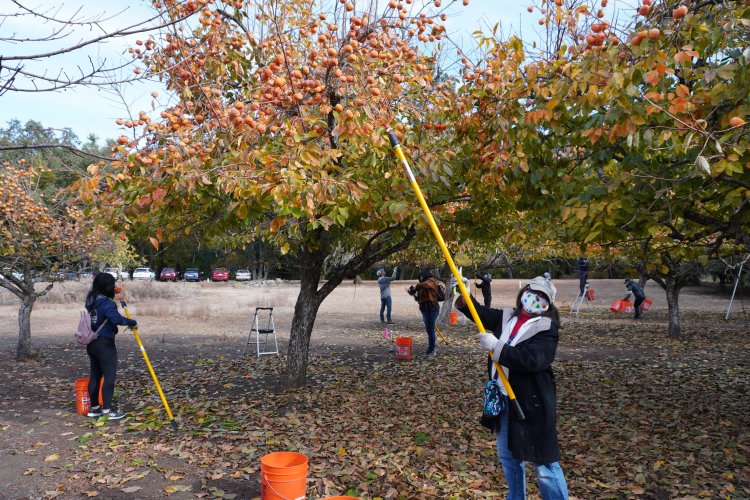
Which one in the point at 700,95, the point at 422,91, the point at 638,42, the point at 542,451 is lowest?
the point at 542,451

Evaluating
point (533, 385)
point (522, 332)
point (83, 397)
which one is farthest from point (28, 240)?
point (533, 385)

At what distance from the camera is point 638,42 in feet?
13.5

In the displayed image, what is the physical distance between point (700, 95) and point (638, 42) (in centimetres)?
72

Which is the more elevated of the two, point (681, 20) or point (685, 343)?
point (681, 20)

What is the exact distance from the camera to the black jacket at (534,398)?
11.3 ft

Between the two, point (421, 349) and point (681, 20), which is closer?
point (681, 20)

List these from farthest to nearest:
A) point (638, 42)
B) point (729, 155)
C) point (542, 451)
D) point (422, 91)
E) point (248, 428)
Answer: point (422, 91) < point (248, 428) < point (638, 42) < point (729, 155) < point (542, 451)

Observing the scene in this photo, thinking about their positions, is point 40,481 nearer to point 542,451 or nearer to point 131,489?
point 131,489

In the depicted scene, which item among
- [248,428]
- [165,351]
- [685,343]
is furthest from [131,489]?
[685,343]

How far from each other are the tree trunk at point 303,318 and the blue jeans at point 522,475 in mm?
4363

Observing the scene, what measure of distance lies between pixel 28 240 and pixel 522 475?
955 cm

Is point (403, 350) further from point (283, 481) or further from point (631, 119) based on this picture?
point (631, 119)

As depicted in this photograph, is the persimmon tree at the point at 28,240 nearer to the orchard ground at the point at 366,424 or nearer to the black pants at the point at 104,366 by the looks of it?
the orchard ground at the point at 366,424

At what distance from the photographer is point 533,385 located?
11.6ft
